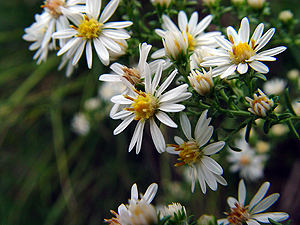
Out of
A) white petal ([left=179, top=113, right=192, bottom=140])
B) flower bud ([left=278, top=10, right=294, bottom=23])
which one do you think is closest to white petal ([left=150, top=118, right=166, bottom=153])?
white petal ([left=179, top=113, right=192, bottom=140])

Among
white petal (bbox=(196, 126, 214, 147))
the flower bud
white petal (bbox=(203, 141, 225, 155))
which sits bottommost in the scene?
white petal (bbox=(203, 141, 225, 155))

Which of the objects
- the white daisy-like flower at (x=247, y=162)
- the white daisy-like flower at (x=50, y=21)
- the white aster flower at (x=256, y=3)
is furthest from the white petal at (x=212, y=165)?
the white daisy-like flower at (x=247, y=162)

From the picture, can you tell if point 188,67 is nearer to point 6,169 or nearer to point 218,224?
point 218,224

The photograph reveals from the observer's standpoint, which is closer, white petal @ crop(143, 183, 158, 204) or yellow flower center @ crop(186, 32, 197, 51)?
white petal @ crop(143, 183, 158, 204)

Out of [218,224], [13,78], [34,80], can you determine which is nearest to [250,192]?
[218,224]

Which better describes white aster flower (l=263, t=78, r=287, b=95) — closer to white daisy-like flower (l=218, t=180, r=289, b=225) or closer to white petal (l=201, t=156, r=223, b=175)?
white daisy-like flower (l=218, t=180, r=289, b=225)

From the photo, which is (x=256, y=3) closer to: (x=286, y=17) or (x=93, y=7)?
(x=286, y=17)

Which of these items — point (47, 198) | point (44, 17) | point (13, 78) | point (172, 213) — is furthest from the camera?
point (13, 78)
